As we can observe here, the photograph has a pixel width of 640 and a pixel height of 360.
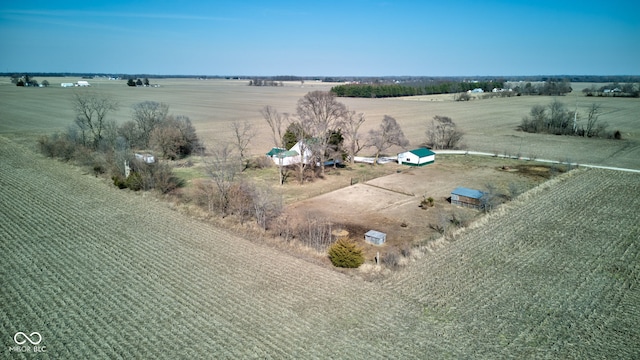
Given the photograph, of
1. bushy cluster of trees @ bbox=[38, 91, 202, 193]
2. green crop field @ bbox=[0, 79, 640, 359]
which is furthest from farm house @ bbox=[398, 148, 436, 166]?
bushy cluster of trees @ bbox=[38, 91, 202, 193]

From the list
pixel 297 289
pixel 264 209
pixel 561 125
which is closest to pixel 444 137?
pixel 561 125

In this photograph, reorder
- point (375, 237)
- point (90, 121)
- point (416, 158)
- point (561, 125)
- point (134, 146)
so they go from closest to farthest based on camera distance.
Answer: point (375, 237)
point (416, 158)
point (134, 146)
point (90, 121)
point (561, 125)

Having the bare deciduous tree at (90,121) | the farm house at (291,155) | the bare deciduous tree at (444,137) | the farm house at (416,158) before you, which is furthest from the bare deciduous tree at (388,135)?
the bare deciduous tree at (90,121)

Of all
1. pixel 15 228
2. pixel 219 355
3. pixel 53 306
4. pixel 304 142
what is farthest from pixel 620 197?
pixel 15 228

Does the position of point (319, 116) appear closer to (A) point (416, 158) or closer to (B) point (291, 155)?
(B) point (291, 155)

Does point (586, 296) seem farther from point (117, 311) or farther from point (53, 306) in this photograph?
point (53, 306)

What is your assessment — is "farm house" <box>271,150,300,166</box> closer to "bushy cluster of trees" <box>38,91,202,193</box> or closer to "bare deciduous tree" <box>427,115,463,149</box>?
"bushy cluster of trees" <box>38,91,202,193</box>

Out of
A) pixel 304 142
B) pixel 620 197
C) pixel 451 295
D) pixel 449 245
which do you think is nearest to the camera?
pixel 451 295
